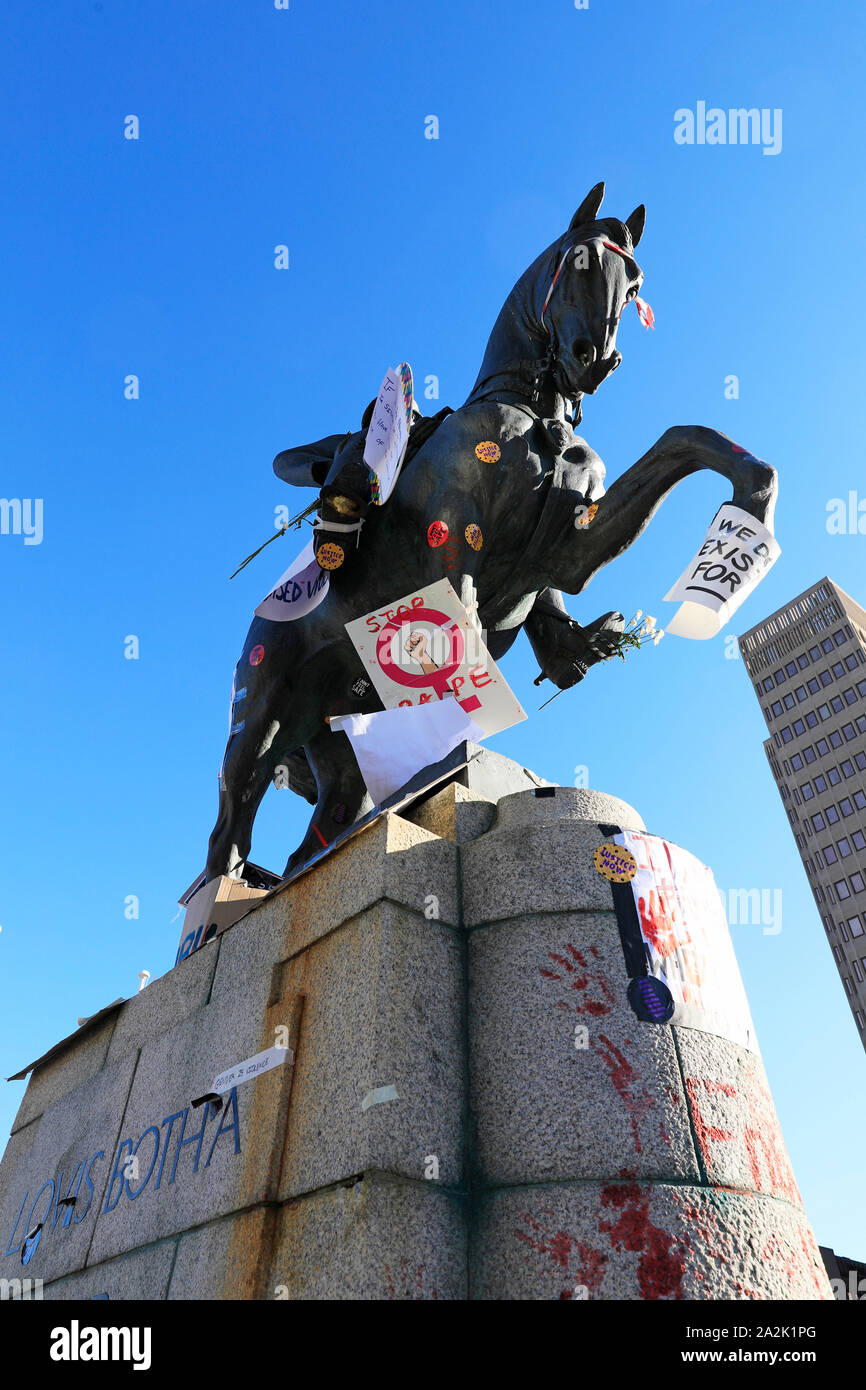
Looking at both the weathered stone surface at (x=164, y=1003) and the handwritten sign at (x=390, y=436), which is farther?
the handwritten sign at (x=390, y=436)

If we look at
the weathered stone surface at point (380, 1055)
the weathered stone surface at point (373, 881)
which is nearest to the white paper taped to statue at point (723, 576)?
the weathered stone surface at point (373, 881)

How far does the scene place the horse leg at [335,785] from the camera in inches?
249

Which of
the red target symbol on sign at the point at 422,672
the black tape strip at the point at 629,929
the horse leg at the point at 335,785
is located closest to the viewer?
the black tape strip at the point at 629,929

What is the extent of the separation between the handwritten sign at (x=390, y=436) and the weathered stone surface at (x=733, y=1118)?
3508 mm

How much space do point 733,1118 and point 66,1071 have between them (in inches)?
153

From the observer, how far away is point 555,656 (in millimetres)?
6281

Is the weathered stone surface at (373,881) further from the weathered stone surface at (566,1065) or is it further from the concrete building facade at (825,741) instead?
the concrete building facade at (825,741)


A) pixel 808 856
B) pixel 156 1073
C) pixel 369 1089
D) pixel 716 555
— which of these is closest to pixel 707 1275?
pixel 369 1089

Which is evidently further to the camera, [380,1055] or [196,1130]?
[196,1130]

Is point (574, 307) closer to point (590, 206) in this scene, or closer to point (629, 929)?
point (590, 206)

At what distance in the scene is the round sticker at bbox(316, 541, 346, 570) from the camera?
5.69 metres

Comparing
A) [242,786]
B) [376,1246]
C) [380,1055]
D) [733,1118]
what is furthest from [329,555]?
[376,1246]

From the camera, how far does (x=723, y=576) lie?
4.47 meters
